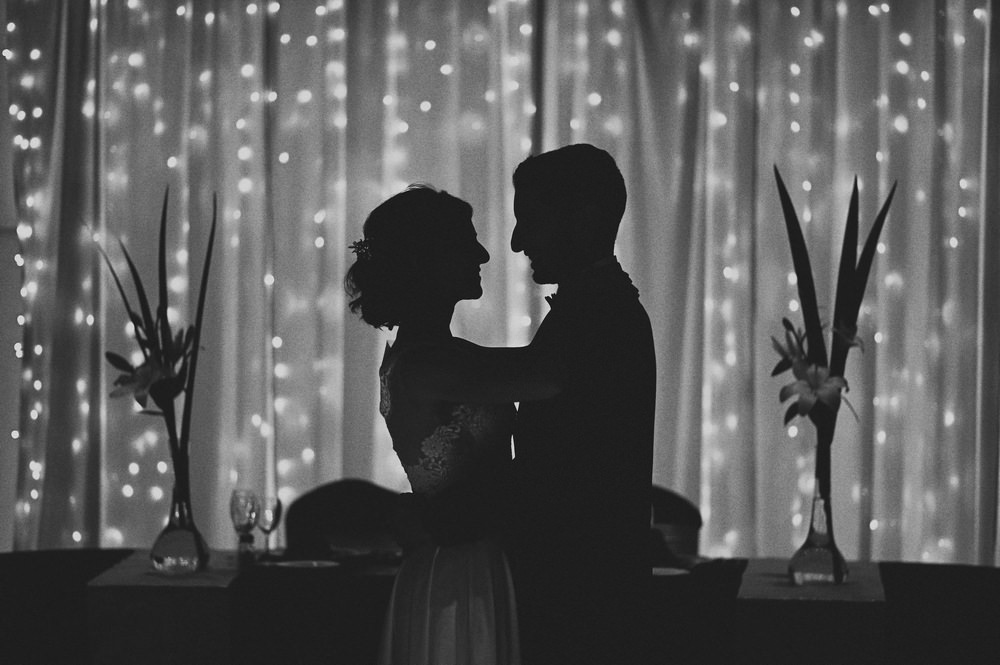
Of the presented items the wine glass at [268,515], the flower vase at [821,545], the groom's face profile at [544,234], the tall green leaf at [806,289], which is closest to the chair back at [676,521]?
the flower vase at [821,545]

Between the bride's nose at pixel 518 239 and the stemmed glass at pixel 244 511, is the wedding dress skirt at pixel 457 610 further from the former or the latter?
the stemmed glass at pixel 244 511

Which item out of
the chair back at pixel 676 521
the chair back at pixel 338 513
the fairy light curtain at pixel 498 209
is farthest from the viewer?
the fairy light curtain at pixel 498 209

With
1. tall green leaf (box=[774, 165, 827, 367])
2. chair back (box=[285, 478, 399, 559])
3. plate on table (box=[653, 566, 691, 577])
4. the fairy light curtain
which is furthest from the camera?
the fairy light curtain

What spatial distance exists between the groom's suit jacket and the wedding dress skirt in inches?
6.7

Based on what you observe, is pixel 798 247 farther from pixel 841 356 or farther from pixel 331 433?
pixel 331 433

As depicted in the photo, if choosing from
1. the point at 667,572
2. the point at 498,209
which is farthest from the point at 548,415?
the point at 498,209

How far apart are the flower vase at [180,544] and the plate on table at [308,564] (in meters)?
0.20

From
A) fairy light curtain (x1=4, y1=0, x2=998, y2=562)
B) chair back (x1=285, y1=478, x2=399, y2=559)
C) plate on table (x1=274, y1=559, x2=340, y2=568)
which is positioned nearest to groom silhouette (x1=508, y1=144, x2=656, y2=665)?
plate on table (x1=274, y1=559, x2=340, y2=568)

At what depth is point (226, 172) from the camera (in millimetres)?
4488

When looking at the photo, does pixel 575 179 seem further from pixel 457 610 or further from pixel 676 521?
pixel 676 521

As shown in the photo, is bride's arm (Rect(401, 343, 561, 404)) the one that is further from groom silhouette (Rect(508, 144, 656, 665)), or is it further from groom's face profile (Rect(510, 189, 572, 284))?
groom's face profile (Rect(510, 189, 572, 284))

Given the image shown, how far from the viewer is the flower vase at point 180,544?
296 cm

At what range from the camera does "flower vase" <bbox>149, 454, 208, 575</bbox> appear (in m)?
2.96

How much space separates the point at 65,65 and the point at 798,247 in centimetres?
296
